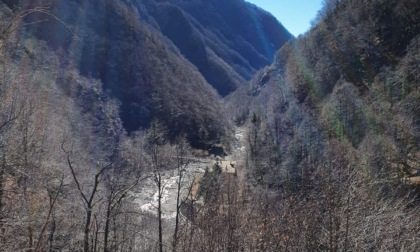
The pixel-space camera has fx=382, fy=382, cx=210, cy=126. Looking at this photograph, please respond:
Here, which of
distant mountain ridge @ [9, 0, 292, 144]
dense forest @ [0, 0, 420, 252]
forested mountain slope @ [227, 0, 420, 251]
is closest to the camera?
dense forest @ [0, 0, 420, 252]

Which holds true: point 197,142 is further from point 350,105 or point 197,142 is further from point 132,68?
point 350,105

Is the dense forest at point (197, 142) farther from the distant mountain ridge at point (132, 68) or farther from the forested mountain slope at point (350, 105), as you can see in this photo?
the distant mountain ridge at point (132, 68)

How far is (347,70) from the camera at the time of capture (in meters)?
48.9

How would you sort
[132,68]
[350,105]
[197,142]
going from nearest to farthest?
[350,105] → [197,142] → [132,68]

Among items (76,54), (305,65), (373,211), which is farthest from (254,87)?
(373,211)

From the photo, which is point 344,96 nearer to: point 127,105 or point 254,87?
point 127,105

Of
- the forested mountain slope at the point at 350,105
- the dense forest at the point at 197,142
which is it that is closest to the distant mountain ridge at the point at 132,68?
the dense forest at the point at 197,142

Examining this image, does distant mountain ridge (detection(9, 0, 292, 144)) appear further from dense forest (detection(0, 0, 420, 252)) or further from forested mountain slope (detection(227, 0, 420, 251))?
forested mountain slope (detection(227, 0, 420, 251))

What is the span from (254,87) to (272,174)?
2909 inches

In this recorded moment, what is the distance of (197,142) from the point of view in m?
75.6

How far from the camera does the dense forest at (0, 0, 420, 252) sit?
7.99 metres

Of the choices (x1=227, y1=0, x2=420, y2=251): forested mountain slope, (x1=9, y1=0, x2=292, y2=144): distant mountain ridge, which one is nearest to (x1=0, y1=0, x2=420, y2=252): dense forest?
(x1=227, y1=0, x2=420, y2=251): forested mountain slope

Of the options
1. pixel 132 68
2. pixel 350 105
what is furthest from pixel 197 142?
pixel 350 105

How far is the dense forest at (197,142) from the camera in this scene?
314 inches
